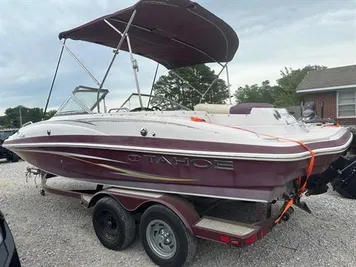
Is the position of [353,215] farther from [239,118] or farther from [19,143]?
[19,143]

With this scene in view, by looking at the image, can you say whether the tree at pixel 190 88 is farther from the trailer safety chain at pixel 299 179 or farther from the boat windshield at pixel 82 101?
the trailer safety chain at pixel 299 179

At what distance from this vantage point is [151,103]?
5375 mm

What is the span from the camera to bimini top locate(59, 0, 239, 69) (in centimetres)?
422

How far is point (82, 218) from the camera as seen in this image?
16.6 feet

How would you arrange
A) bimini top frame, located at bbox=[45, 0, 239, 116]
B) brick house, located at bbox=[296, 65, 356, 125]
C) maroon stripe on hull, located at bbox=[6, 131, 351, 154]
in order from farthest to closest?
1. brick house, located at bbox=[296, 65, 356, 125]
2. bimini top frame, located at bbox=[45, 0, 239, 116]
3. maroon stripe on hull, located at bbox=[6, 131, 351, 154]

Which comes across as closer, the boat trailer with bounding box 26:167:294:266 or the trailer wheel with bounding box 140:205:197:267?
the boat trailer with bounding box 26:167:294:266

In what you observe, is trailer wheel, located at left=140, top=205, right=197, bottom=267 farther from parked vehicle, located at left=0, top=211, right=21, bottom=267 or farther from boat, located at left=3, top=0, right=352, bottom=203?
parked vehicle, located at left=0, top=211, right=21, bottom=267

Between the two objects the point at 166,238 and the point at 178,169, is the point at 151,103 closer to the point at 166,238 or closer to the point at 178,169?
the point at 178,169

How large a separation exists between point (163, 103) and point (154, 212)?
7.60 ft

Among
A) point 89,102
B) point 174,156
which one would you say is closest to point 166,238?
point 174,156

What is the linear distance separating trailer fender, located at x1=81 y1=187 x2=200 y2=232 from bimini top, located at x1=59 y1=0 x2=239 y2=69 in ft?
7.35

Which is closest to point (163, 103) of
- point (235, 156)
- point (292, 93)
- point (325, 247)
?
point (235, 156)

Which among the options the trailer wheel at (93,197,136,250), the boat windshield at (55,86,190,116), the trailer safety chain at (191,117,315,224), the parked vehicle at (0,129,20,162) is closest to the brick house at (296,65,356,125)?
the boat windshield at (55,86,190,116)

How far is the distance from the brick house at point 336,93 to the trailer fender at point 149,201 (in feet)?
43.1
